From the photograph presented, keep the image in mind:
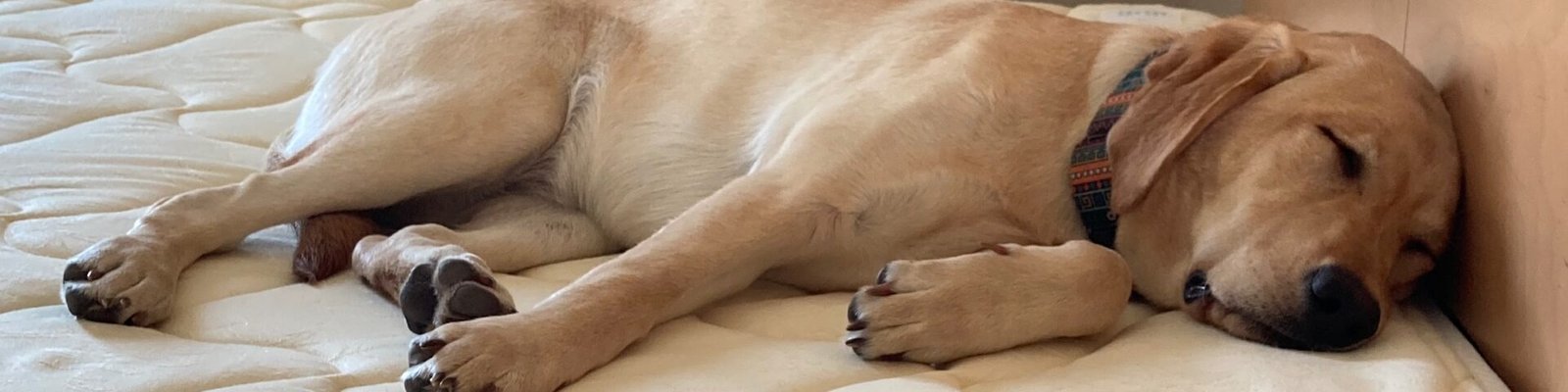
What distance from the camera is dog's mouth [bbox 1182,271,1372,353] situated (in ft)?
5.74

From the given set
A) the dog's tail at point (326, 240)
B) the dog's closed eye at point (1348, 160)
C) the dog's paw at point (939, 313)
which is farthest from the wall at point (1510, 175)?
the dog's tail at point (326, 240)

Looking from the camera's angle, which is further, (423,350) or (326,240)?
(326,240)

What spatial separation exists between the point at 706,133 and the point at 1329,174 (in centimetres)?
100

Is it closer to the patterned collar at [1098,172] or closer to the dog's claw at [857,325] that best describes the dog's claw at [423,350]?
the dog's claw at [857,325]

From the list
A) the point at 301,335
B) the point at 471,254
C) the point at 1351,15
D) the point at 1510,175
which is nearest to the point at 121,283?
the point at 301,335

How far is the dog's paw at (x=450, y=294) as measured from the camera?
1.76 m

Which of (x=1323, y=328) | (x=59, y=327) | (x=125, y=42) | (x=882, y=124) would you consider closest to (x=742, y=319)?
(x=882, y=124)

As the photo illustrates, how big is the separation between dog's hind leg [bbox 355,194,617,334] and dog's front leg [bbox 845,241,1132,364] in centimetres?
49

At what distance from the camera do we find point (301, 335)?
179cm

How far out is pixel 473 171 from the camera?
7.66ft

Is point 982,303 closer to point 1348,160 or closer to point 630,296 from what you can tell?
point 630,296

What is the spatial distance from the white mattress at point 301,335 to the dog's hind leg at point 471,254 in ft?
0.14

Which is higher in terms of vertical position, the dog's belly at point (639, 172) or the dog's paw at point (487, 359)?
the dog's paw at point (487, 359)

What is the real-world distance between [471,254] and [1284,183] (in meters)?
1.13
